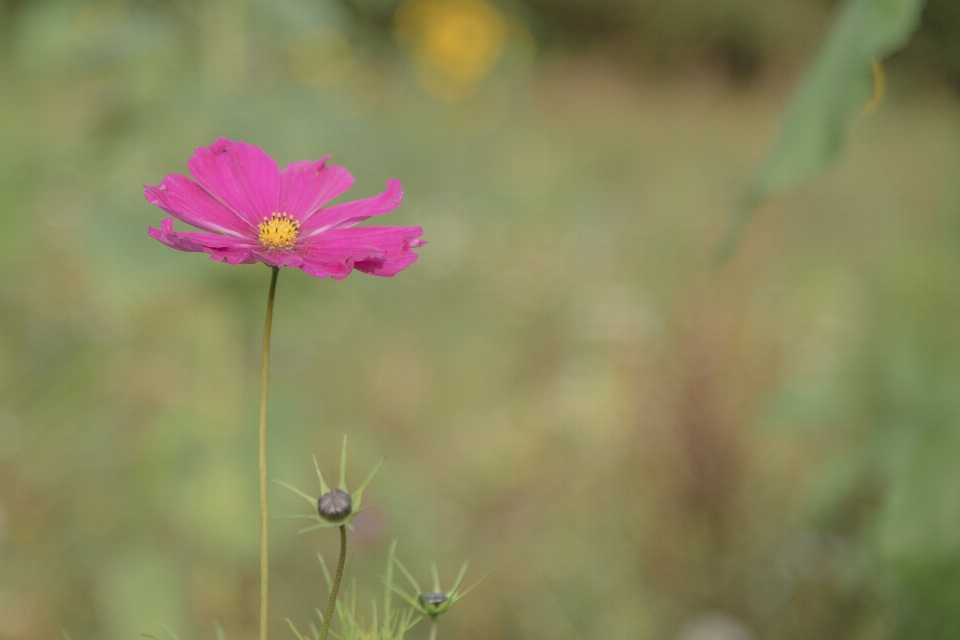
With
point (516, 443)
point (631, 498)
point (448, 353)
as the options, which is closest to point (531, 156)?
point (448, 353)

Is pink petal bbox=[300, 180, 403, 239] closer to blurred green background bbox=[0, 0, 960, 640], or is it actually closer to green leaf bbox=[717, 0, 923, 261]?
green leaf bbox=[717, 0, 923, 261]

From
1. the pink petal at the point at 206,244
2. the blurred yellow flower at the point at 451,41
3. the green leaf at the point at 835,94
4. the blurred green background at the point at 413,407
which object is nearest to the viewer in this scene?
the pink petal at the point at 206,244

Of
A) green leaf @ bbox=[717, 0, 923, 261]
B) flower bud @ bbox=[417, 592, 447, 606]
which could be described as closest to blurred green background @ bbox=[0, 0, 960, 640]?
green leaf @ bbox=[717, 0, 923, 261]

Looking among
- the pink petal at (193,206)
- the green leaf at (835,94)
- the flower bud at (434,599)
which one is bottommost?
the flower bud at (434,599)

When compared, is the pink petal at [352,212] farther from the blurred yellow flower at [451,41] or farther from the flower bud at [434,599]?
the blurred yellow flower at [451,41]

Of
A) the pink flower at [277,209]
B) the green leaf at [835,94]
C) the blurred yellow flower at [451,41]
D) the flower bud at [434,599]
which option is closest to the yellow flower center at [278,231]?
the pink flower at [277,209]

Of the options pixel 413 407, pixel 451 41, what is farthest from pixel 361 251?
pixel 451 41
